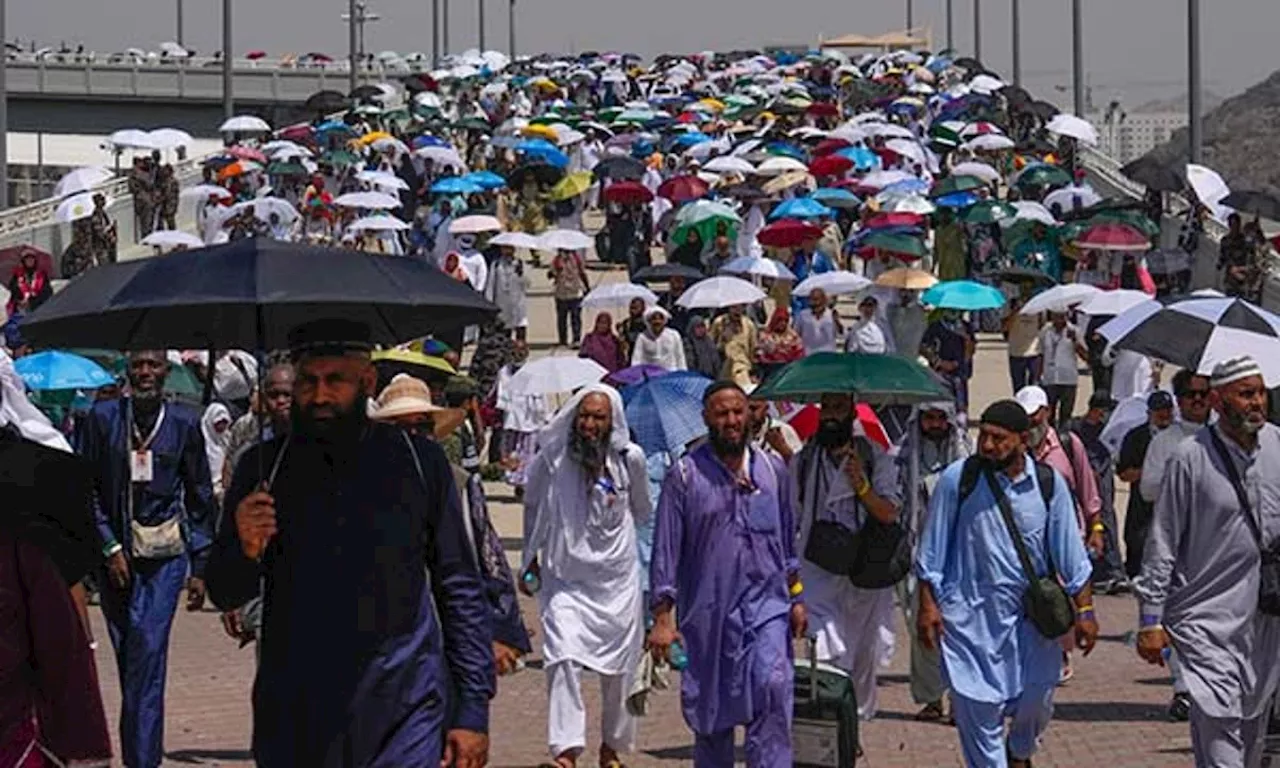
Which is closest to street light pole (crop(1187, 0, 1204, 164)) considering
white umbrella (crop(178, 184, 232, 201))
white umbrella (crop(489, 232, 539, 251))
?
white umbrella (crop(489, 232, 539, 251))

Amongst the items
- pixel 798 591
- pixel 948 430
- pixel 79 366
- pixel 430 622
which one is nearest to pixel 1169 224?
pixel 79 366

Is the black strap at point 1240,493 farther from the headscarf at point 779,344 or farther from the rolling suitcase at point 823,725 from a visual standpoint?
the headscarf at point 779,344

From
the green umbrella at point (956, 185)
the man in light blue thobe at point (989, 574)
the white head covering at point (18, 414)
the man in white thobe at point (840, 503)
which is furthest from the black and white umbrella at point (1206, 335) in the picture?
the green umbrella at point (956, 185)

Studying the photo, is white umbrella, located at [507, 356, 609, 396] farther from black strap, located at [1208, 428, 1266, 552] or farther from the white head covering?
black strap, located at [1208, 428, 1266, 552]

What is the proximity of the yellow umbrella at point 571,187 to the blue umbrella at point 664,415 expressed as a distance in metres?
21.1

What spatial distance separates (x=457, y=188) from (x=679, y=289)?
33.7ft

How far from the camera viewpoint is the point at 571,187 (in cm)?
3506

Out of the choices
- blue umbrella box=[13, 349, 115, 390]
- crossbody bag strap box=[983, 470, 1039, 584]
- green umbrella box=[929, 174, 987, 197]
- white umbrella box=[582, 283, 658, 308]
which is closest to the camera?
crossbody bag strap box=[983, 470, 1039, 584]

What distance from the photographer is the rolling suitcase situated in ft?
35.2

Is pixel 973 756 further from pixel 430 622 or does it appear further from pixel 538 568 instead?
pixel 430 622

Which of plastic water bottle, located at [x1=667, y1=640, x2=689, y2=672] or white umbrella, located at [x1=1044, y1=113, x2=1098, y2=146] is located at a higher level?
white umbrella, located at [x1=1044, y1=113, x2=1098, y2=146]

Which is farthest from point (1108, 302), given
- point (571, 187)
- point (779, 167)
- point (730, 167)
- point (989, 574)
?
point (730, 167)

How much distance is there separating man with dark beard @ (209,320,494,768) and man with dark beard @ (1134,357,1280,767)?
3.11 m

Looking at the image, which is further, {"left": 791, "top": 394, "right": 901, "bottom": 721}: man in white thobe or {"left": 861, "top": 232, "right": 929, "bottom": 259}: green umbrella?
{"left": 861, "top": 232, "right": 929, "bottom": 259}: green umbrella
